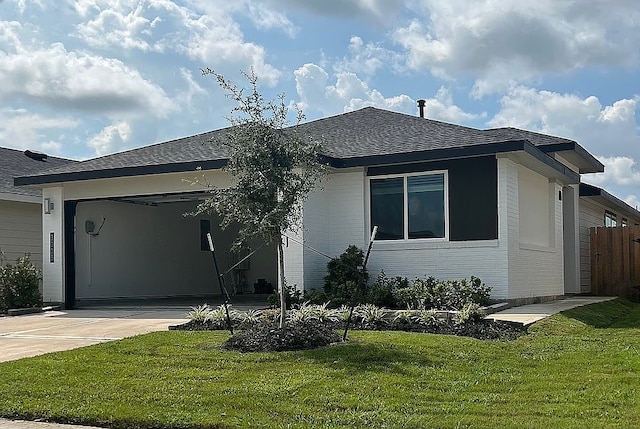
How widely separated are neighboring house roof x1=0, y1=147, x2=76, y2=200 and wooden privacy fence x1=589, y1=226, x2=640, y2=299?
15325mm

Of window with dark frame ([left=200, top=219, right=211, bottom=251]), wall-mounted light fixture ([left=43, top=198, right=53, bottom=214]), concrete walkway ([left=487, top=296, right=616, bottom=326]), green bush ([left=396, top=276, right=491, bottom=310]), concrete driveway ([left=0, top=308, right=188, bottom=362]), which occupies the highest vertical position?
wall-mounted light fixture ([left=43, top=198, right=53, bottom=214])

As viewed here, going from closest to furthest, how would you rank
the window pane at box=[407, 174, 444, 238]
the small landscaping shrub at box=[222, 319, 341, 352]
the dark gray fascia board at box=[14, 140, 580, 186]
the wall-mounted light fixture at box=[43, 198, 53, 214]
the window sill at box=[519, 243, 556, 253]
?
the small landscaping shrub at box=[222, 319, 341, 352]
the dark gray fascia board at box=[14, 140, 580, 186]
the window pane at box=[407, 174, 444, 238]
the window sill at box=[519, 243, 556, 253]
the wall-mounted light fixture at box=[43, 198, 53, 214]

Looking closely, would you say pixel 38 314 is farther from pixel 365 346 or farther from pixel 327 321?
pixel 365 346

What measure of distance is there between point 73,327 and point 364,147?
706cm

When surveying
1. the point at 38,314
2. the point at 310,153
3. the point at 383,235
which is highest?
the point at 310,153

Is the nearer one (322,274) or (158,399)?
(158,399)

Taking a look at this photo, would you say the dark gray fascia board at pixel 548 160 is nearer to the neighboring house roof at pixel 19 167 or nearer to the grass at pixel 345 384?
the grass at pixel 345 384

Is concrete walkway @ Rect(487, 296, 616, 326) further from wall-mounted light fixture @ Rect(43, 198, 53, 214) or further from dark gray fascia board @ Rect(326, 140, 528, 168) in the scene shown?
wall-mounted light fixture @ Rect(43, 198, 53, 214)

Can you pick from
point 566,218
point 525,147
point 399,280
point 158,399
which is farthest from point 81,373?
point 566,218

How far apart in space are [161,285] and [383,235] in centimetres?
1047

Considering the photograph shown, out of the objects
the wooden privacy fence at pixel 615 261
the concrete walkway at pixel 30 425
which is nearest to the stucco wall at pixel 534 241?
the wooden privacy fence at pixel 615 261

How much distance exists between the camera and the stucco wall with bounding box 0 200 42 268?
2020 cm

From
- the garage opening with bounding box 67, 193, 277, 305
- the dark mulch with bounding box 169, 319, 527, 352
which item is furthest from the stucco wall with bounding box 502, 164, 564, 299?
the garage opening with bounding box 67, 193, 277, 305

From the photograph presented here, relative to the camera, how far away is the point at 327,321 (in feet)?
38.0
